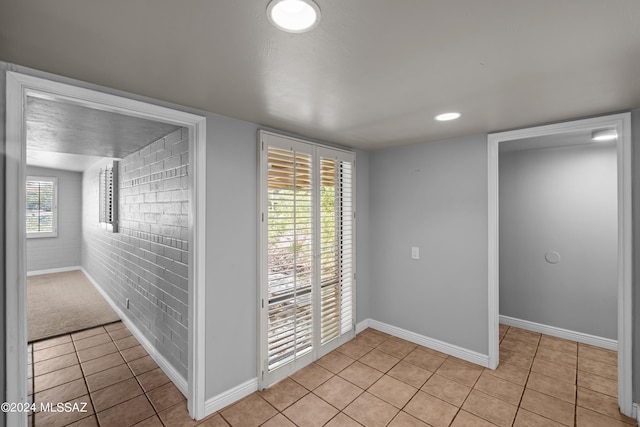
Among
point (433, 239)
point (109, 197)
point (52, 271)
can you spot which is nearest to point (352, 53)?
point (433, 239)

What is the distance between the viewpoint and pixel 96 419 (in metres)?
2.13

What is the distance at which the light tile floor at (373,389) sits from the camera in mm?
2117

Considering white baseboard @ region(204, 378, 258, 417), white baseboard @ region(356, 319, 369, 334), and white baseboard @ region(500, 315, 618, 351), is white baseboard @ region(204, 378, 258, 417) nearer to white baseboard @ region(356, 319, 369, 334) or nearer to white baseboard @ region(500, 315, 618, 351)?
white baseboard @ region(356, 319, 369, 334)

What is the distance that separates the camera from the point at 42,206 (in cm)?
654

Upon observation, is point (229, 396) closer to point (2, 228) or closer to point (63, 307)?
point (2, 228)

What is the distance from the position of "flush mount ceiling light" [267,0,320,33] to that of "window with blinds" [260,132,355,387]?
1417 mm

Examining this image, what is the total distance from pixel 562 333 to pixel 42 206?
9.66 meters

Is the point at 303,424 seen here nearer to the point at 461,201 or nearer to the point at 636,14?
the point at 461,201

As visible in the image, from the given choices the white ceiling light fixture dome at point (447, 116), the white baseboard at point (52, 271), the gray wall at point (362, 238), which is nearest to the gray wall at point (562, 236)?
the gray wall at point (362, 238)

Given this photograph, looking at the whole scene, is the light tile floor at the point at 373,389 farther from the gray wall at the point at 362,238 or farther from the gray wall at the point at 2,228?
the gray wall at the point at 2,228

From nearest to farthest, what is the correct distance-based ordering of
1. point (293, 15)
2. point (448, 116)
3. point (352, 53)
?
point (293, 15)
point (352, 53)
point (448, 116)

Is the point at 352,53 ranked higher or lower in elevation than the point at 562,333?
higher

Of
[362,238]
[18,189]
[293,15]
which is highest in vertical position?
[293,15]

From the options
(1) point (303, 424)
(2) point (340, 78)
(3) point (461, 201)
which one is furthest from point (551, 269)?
(2) point (340, 78)
